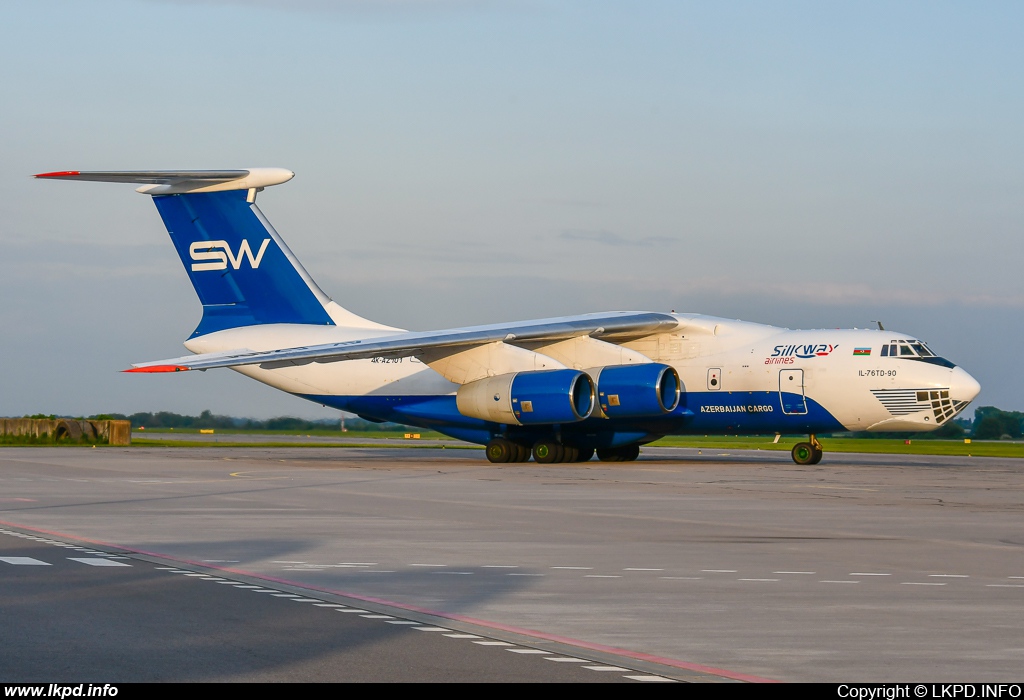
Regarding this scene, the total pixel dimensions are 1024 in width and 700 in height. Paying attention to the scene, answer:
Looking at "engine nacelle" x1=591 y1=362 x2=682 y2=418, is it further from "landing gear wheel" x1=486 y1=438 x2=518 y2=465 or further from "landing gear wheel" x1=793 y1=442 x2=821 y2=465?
"landing gear wheel" x1=793 y1=442 x2=821 y2=465

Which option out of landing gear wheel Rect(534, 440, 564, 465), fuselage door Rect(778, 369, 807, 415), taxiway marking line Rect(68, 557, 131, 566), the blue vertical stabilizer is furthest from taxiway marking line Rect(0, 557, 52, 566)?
the blue vertical stabilizer

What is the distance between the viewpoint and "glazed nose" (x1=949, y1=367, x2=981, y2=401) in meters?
31.0

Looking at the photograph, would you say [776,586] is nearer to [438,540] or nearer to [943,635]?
Answer: [943,635]

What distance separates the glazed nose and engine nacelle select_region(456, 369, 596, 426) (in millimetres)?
8924

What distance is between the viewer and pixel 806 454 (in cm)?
3306

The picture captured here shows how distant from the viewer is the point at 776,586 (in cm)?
1068

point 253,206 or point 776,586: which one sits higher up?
point 253,206

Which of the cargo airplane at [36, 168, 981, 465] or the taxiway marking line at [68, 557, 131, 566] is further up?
the cargo airplane at [36, 168, 981, 465]

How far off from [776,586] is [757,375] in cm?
2249

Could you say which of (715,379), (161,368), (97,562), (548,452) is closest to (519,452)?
(548,452)

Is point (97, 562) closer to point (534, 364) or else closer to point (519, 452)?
point (534, 364)

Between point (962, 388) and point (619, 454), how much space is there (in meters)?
10.1

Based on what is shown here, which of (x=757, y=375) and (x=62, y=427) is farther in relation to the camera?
(x=62, y=427)

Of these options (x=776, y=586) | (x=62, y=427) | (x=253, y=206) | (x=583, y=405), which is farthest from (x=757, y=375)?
(x=62, y=427)
